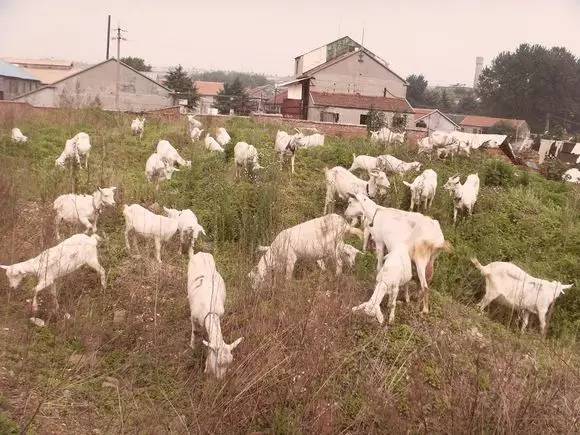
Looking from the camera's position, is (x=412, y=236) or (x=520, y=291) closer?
(x=412, y=236)

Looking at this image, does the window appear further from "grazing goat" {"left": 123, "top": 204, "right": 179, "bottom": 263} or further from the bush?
"grazing goat" {"left": 123, "top": 204, "right": 179, "bottom": 263}

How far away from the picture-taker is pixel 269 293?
5395 millimetres

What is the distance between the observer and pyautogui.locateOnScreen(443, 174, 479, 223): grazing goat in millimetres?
10492

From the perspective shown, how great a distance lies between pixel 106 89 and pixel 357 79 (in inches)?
597

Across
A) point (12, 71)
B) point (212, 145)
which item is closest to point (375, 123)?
point (212, 145)

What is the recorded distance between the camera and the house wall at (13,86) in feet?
119

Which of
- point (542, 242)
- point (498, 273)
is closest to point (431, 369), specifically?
point (498, 273)

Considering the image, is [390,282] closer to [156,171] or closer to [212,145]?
[156,171]

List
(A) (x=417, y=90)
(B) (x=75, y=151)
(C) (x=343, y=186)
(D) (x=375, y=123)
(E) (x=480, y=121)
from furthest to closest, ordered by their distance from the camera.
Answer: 1. (A) (x=417, y=90)
2. (E) (x=480, y=121)
3. (D) (x=375, y=123)
4. (B) (x=75, y=151)
5. (C) (x=343, y=186)

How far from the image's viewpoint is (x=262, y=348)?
4465 mm

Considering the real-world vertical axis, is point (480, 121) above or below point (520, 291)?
above

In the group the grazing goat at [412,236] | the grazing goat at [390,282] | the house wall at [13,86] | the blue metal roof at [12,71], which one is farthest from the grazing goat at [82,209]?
the blue metal roof at [12,71]

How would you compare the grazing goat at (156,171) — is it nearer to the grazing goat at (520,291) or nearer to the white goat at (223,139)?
the white goat at (223,139)

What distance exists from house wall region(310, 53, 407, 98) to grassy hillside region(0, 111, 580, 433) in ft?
83.7
